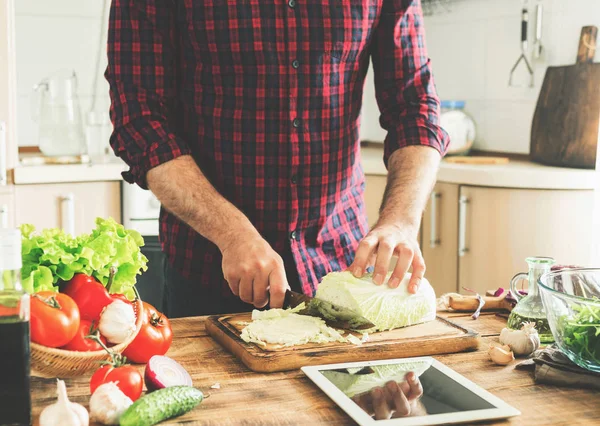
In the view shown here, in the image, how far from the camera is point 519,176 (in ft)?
9.02

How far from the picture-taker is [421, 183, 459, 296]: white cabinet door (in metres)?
3.00

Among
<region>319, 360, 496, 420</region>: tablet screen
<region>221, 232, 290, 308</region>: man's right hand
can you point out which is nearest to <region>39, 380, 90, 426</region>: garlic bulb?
<region>319, 360, 496, 420</region>: tablet screen

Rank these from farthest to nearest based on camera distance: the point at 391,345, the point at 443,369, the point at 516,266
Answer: the point at 516,266 < the point at 391,345 < the point at 443,369

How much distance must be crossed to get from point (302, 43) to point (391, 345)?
28.7 inches

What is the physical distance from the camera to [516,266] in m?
2.82

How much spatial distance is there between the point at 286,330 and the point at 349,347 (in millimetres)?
119

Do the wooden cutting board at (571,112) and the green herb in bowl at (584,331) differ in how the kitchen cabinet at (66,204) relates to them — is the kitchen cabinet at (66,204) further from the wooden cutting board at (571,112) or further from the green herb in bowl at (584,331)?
the green herb in bowl at (584,331)

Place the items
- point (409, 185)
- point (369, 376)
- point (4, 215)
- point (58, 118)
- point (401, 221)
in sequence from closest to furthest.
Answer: point (369, 376) < point (401, 221) < point (409, 185) < point (4, 215) < point (58, 118)

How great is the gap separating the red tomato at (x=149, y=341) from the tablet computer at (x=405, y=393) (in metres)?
0.24

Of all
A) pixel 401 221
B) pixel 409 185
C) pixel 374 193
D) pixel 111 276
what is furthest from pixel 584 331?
pixel 374 193

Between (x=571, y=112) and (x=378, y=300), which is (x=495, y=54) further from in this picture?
(x=378, y=300)

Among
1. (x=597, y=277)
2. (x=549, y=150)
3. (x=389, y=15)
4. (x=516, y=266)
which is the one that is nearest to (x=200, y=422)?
(x=597, y=277)

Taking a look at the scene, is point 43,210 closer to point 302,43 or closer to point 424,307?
point 302,43

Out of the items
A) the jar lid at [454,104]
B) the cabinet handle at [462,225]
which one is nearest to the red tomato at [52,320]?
the cabinet handle at [462,225]
